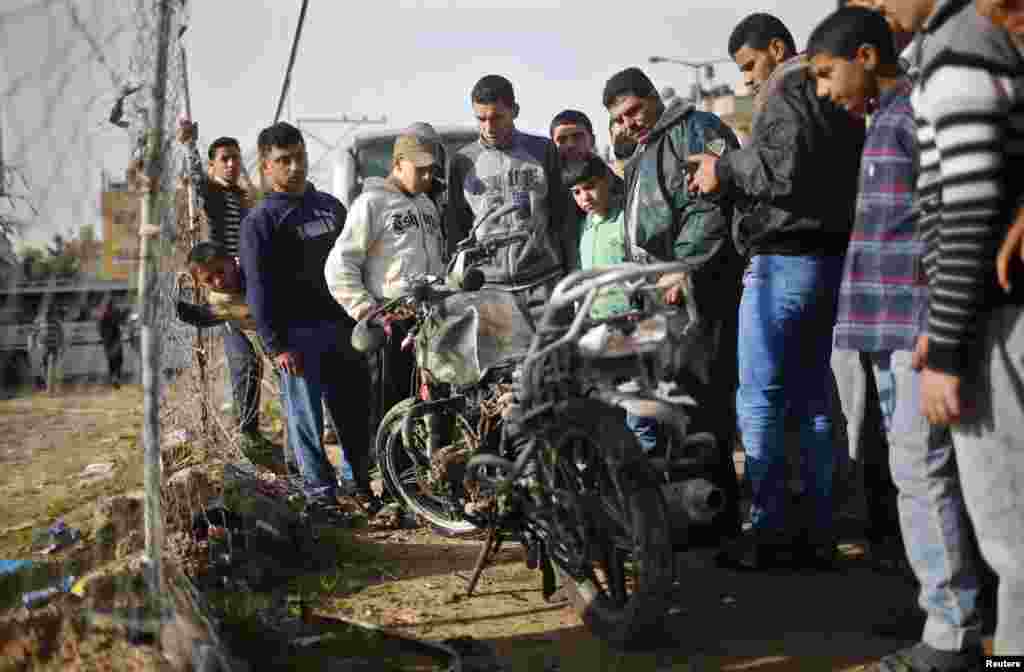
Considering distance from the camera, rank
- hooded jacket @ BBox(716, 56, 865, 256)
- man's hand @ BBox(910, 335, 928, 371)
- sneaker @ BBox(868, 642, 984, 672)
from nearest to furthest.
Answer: man's hand @ BBox(910, 335, 928, 371)
sneaker @ BBox(868, 642, 984, 672)
hooded jacket @ BBox(716, 56, 865, 256)

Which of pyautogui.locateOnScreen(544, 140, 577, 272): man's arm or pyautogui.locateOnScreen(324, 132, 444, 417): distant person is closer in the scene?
pyautogui.locateOnScreen(324, 132, 444, 417): distant person

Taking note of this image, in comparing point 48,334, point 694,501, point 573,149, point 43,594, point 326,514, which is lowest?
point 326,514

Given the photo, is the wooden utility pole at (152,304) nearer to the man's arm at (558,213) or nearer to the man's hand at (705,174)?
the man's hand at (705,174)

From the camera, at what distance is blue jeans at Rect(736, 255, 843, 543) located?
167 inches

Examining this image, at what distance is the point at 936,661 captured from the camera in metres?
3.08

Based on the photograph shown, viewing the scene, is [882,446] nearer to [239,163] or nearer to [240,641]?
[240,641]

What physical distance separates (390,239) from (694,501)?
2785mm

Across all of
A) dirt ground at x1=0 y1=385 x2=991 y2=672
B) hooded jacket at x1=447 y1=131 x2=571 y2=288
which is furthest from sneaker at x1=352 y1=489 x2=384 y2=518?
hooded jacket at x1=447 y1=131 x2=571 y2=288

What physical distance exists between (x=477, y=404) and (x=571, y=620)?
0.99m

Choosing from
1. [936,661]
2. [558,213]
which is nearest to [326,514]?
[558,213]

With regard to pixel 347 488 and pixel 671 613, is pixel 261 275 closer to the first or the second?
pixel 347 488

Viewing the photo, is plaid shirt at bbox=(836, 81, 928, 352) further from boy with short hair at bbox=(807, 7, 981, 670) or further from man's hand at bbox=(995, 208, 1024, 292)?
man's hand at bbox=(995, 208, 1024, 292)

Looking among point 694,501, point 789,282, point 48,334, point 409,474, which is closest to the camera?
point 694,501

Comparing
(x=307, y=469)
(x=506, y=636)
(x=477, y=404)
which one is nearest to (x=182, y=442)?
(x=307, y=469)
